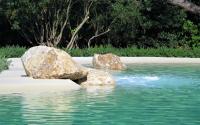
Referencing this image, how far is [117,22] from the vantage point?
3488 centimetres

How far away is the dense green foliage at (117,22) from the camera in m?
33.7

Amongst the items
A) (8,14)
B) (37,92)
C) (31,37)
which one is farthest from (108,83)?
(31,37)

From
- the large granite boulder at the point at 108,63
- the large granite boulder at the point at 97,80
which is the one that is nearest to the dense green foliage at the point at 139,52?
the large granite boulder at the point at 108,63

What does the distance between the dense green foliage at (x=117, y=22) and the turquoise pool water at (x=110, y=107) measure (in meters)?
19.0

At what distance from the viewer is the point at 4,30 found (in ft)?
125

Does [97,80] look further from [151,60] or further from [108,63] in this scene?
[151,60]

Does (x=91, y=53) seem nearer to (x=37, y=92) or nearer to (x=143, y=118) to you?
(x=37, y=92)

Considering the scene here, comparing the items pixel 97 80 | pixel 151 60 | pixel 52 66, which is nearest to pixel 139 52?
pixel 151 60

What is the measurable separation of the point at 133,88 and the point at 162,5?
916 inches

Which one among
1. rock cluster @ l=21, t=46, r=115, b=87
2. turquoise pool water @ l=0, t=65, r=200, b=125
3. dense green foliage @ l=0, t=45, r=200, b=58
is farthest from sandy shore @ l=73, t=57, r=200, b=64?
turquoise pool water @ l=0, t=65, r=200, b=125

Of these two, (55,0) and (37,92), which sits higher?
(55,0)

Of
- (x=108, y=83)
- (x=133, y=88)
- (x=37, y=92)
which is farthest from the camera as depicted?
(x=108, y=83)

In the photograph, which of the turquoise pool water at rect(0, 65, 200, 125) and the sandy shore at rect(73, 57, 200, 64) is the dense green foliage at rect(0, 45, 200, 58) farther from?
the turquoise pool water at rect(0, 65, 200, 125)

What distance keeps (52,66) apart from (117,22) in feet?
62.4
